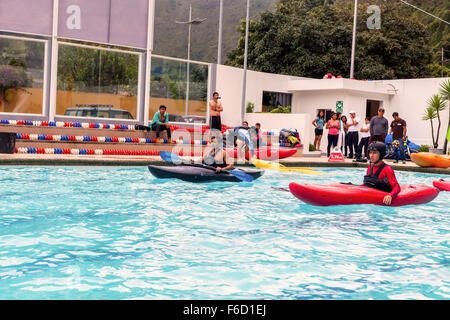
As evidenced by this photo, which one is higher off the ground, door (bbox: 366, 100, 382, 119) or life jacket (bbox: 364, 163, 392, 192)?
door (bbox: 366, 100, 382, 119)

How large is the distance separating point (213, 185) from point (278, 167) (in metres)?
3.55

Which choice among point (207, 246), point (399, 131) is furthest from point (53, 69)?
point (207, 246)

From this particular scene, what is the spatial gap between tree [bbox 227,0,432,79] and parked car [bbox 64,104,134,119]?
57.2 ft

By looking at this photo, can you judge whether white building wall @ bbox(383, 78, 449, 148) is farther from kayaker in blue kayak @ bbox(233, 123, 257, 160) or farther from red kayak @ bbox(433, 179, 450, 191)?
red kayak @ bbox(433, 179, 450, 191)

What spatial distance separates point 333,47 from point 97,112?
20841 millimetres

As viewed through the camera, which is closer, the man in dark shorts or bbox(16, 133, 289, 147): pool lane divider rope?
bbox(16, 133, 289, 147): pool lane divider rope

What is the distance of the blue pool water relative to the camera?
186 inches

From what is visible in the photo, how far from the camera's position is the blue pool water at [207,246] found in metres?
4.73

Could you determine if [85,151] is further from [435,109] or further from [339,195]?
[435,109]

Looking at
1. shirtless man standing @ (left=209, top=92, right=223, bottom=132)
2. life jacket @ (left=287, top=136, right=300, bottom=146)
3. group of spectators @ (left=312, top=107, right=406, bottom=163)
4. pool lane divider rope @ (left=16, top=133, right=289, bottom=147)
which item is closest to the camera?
pool lane divider rope @ (left=16, top=133, right=289, bottom=147)

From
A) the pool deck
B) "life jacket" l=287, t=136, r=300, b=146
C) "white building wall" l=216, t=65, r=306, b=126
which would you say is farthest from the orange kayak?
"white building wall" l=216, t=65, r=306, b=126

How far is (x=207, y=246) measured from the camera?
20.3 ft

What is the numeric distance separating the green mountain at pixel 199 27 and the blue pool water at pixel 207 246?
Result: 9994 centimetres

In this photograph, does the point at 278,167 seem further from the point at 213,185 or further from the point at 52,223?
the point at 52,223
